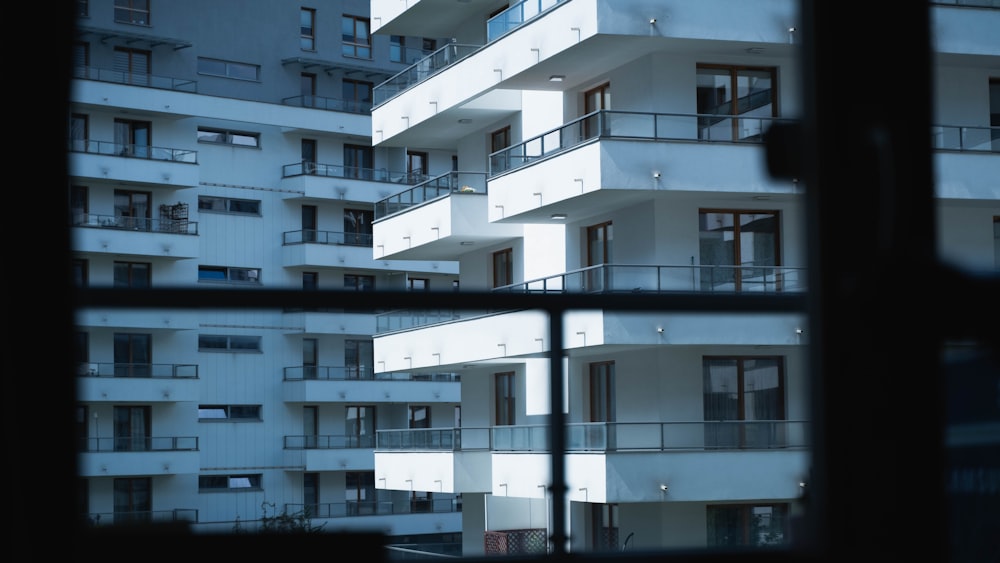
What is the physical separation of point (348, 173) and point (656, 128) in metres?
19.6

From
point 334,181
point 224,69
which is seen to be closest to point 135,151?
point 224,69

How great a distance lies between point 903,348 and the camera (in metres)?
1.05

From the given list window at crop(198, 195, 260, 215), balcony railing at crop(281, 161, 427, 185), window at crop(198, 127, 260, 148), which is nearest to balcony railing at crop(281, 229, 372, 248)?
window at crop(198, 195, 260, 215)

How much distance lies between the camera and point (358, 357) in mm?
40750

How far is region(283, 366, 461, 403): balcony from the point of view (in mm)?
38562

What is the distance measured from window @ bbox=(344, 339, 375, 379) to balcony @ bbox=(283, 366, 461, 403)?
0.09 feet

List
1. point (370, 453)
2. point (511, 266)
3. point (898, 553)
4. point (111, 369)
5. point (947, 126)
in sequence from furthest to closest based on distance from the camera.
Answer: point (370, 453) → point (111, 369) → point (511, 266) → point (947, 126) → point (898, 553)

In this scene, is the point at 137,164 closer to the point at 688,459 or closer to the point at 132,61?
the point at 132,61

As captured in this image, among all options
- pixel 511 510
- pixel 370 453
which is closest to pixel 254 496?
pixel 370 453

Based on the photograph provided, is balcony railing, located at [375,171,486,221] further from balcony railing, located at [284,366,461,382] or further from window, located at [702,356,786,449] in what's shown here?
balcony railing, located at [284,366,461,382]

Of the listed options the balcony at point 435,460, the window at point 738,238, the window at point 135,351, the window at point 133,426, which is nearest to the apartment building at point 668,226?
the window at point 738,238

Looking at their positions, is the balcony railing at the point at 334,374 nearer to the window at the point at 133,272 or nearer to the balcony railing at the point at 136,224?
the window at the point at 133,272

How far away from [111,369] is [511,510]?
42.2 feet

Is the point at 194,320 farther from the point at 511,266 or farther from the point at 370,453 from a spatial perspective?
the point at 511,266
